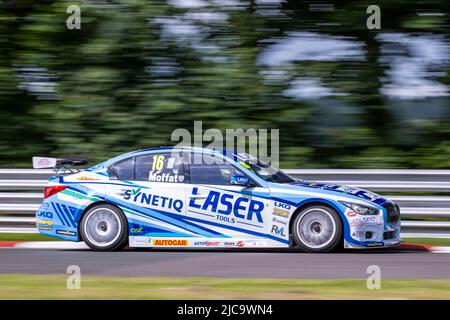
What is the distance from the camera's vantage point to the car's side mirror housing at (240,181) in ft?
32.9

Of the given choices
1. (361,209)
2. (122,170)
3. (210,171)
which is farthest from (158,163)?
(361,209)

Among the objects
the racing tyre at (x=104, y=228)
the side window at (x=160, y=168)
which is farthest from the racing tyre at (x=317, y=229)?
the racing tyre at (x=104, y=228)

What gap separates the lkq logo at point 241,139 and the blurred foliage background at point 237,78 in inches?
5.5

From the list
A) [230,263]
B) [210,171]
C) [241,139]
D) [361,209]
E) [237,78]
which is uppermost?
[237,78]

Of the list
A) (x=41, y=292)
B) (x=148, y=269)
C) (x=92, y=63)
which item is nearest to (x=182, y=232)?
(x=148, y=269)

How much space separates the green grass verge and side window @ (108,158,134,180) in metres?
2.58

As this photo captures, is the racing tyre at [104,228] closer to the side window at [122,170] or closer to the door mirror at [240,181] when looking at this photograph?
the side window at [122,170]

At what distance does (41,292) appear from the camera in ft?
23.7

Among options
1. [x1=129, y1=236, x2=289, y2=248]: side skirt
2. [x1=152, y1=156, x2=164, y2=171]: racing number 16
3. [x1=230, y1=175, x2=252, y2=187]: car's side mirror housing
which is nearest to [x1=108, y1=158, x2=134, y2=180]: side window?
[x1=152, y1=156, x2=164, y2=171]: racing number 16

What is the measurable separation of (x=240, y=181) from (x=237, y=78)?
3927 millimetres

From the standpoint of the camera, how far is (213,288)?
24.3 ft

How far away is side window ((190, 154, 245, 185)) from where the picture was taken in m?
10.2

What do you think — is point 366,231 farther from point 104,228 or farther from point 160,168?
point 104,228
